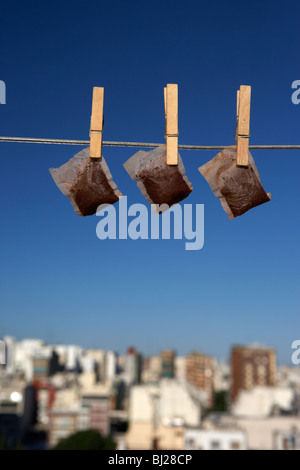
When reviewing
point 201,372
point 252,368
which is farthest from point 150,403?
point 201,372

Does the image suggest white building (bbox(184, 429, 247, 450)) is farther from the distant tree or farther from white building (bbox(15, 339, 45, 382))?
white building (bbox(15, 339, 45, 382))

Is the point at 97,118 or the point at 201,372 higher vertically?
the point at 201,372

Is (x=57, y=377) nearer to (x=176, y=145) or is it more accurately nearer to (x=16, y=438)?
(x=16, y=438)

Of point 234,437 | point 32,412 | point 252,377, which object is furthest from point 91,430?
point 252,377

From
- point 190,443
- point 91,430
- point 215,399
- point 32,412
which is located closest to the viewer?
point 190,443

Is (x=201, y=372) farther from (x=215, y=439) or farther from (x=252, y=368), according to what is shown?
(x=215, y=439)

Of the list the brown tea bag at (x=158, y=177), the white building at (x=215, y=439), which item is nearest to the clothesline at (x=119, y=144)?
the brown tea bag at (x=158, y=177)
